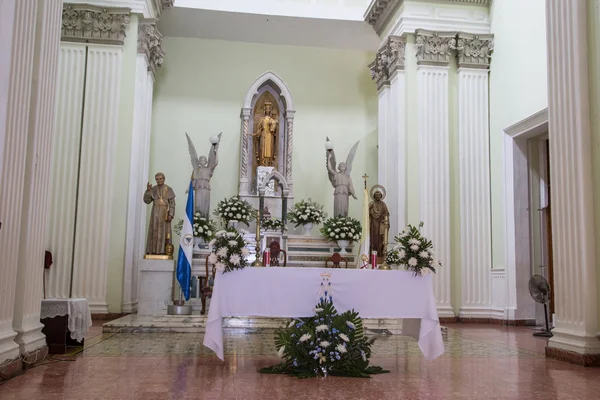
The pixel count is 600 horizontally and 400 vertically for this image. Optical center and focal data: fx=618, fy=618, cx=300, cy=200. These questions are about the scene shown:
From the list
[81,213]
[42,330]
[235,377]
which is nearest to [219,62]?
[81,213]

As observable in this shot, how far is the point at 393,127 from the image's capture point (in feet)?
47.2

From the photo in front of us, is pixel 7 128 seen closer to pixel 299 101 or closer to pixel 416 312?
pixel 416 312

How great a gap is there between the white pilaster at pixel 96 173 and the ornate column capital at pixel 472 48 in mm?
7393

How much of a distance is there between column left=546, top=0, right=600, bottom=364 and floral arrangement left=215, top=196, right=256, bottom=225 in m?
8.26

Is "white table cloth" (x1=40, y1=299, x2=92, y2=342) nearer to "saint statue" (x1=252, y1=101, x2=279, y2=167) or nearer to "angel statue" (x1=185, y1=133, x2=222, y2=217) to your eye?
"angel statue" (x1=185, y1=133, x2=222, y2=217)

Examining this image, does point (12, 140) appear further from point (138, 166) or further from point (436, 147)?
point (436, 147)

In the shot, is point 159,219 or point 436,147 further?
point 436,147

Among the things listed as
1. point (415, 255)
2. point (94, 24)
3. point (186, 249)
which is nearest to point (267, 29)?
point (94, 24)

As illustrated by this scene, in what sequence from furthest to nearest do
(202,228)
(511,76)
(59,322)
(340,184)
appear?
1. (340,184)
2. (202,228)
3. (511,76)
4. (59,322)

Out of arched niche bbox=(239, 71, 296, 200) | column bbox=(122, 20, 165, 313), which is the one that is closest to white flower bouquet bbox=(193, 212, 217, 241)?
column bbox=(122, 20, 165, 313)

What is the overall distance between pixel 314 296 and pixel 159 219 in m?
6.26

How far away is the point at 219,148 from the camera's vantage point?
16.5m

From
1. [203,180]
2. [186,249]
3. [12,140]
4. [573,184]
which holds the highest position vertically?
[203,180]

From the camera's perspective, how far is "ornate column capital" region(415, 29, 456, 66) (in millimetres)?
13773
